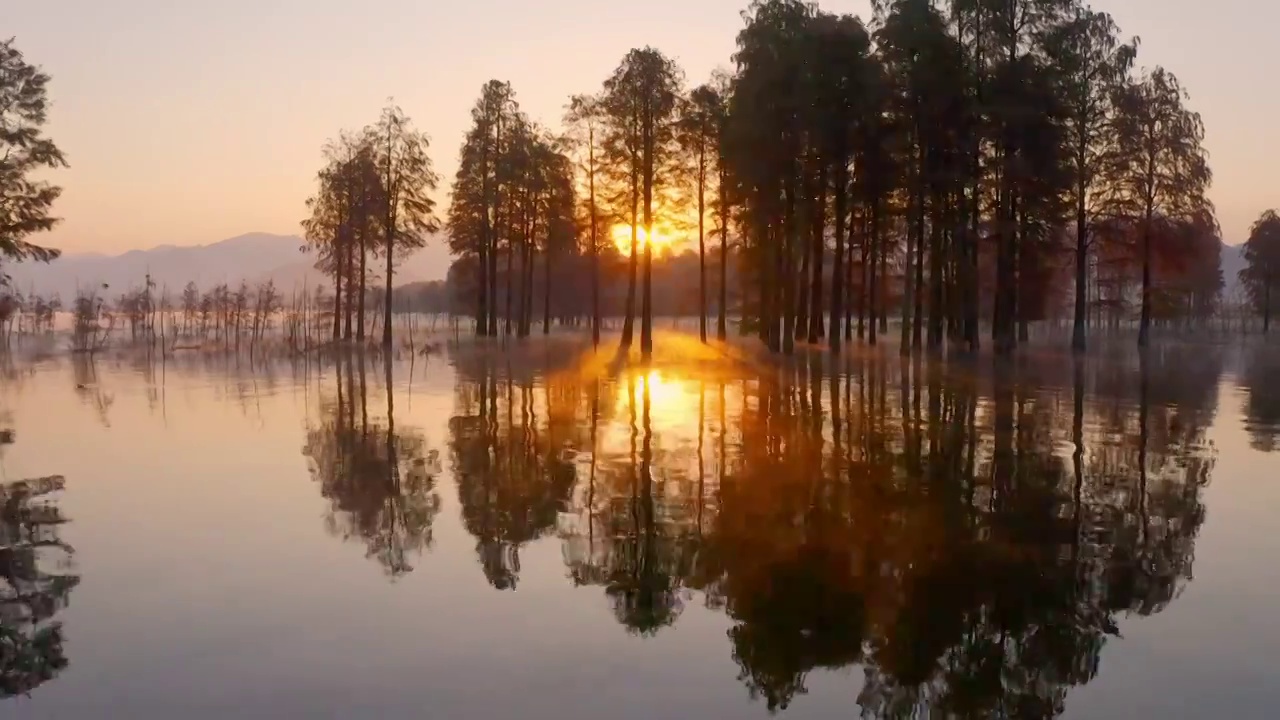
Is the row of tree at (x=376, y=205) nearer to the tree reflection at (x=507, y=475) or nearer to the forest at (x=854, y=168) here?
the forest at (x=854, y=168)

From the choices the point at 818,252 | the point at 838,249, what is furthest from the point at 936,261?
the point at 818,252

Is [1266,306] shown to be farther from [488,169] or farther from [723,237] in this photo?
[488,169]

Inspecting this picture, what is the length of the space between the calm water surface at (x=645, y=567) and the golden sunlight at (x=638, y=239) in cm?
2686

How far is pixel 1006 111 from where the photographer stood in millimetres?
38562

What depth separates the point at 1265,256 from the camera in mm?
80438

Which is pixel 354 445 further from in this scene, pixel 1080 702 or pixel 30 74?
pixel 30 74

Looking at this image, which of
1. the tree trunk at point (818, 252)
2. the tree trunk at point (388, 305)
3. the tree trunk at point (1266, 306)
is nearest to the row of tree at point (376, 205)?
the tree trunk at point (388, 305)

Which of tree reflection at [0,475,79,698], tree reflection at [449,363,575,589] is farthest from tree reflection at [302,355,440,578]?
tree reflection at [0,475,79,698]

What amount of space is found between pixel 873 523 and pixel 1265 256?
282 ft

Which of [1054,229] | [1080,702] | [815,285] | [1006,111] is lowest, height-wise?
[1080,702]

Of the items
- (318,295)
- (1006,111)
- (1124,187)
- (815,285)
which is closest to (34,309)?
(318,295)

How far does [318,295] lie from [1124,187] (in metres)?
56.4

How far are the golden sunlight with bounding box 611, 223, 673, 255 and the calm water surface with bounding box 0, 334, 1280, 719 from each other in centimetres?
2686

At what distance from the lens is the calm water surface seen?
7.37 meters
